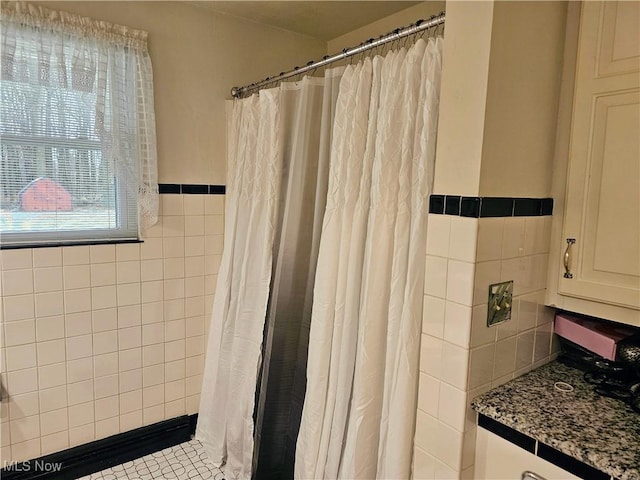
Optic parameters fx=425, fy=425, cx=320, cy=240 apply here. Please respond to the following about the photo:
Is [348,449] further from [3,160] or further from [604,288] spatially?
[3,160]

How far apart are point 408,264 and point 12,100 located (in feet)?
5.80

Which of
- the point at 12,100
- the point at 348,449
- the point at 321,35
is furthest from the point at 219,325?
the point at 321,35

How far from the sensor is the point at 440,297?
1281mm

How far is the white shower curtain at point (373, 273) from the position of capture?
1.35 meters

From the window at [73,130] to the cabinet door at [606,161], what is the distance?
5.97ft

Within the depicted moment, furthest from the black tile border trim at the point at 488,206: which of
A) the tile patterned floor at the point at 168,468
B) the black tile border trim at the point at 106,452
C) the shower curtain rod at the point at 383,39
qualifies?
the black tile border trim at the point at 106,452

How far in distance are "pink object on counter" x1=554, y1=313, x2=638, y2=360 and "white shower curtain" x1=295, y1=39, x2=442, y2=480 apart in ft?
1.85

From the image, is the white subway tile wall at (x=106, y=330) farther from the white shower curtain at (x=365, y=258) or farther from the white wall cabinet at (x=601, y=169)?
the white wall cabinet at (x=601, y=169)

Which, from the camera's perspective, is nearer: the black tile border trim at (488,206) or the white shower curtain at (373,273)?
the black tile border trim at (488,206)

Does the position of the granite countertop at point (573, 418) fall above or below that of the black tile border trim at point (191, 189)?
below

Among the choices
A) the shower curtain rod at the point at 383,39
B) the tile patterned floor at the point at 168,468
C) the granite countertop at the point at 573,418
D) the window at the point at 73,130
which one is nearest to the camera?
the granite countertop at the point at 573,418

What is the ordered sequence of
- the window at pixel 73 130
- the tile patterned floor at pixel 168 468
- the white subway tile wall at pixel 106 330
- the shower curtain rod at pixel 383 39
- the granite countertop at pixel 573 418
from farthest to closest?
the tile patterned floor at pixel 168 468 < the white subway tile wall at pixel 106 330 < the window at pixel 73 130 < the shower curtain rod at pixel 383 39 < the granite countertop at pixel 573 418

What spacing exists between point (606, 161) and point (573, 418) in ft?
2.45

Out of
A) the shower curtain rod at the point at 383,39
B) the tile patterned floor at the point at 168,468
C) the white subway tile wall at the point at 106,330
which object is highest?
the shower curtain rod at the point at 383,39
